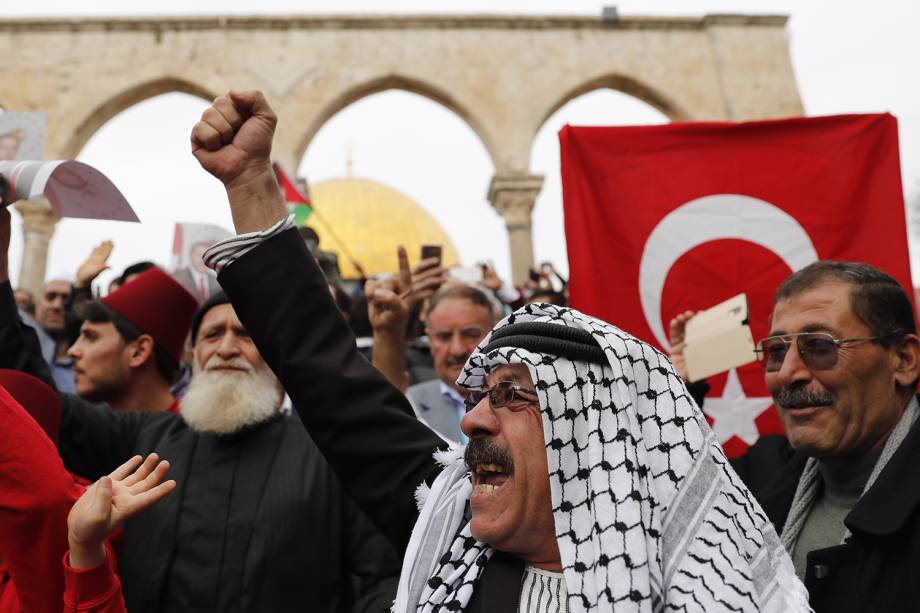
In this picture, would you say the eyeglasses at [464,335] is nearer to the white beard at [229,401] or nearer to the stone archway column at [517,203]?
the white beard at [229,401]

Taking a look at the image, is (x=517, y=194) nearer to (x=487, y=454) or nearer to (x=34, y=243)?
(x=34, y=243)

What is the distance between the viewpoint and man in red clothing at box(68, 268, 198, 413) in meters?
3.72

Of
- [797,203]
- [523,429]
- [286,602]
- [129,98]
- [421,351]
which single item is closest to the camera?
[523,429]

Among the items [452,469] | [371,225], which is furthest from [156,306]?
[371,225]

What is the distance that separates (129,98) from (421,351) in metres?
13.1

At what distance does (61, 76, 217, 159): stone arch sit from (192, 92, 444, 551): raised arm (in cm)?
1508

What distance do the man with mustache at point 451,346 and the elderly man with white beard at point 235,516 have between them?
43.8 inches

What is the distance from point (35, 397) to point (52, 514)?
604mm

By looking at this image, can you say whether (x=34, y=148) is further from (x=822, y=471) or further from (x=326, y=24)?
(x=326, y=24)

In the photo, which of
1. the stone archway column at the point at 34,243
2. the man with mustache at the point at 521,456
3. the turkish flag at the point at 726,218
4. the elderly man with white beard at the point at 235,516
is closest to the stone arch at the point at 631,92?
the stone archway column at the point at 34,243

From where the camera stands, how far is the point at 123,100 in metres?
16.0

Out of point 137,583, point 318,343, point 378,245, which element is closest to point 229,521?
point 137,583

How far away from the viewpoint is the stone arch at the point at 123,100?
1554 cm

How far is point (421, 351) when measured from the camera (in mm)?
5473
